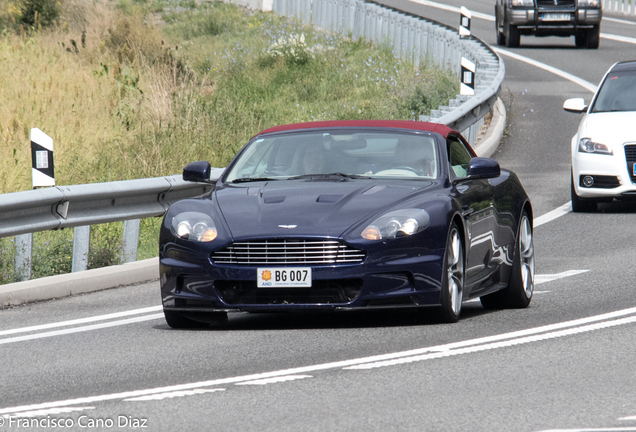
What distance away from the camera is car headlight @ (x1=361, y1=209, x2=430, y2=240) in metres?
7.84

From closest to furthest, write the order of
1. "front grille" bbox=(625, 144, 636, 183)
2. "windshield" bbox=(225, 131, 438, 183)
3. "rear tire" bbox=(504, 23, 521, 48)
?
"windshield" bbox=(225, 131, 438, 183), "front grille" bbox=(625, 144, 636, 183), "rear tire" bbox=(504, 23, 521, 48)

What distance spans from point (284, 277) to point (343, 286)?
1.19ft

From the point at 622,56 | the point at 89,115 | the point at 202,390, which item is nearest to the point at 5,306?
the point at 202,390

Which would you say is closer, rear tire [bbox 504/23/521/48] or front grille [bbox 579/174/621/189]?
front grille [bbox 579/174/621/189]

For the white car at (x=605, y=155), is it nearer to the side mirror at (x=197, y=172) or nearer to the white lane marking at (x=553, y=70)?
the side mirror at (x=197, y=172)

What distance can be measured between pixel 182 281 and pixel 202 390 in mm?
1920

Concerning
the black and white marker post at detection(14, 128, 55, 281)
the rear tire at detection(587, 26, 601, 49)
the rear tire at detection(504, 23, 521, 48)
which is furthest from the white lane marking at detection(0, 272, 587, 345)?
the rear tire at detection(587, 26, 601, 49)

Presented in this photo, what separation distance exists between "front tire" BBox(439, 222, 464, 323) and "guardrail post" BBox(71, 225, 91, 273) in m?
3.66

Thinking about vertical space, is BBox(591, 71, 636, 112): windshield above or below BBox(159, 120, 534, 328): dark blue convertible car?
below

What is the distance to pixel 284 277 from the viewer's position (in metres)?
7.82

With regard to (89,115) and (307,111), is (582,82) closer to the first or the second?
Result: (307,111)

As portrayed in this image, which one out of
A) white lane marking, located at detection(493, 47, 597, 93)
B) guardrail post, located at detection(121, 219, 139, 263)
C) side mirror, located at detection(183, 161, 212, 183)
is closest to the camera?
side mirror, located at detection(183, 161, 212, 183)

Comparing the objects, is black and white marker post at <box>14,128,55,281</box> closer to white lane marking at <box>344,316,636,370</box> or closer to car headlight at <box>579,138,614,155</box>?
white lane marking at <box>344,316,636,370</box>

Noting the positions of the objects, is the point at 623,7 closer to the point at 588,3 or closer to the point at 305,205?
the point at 588,3
